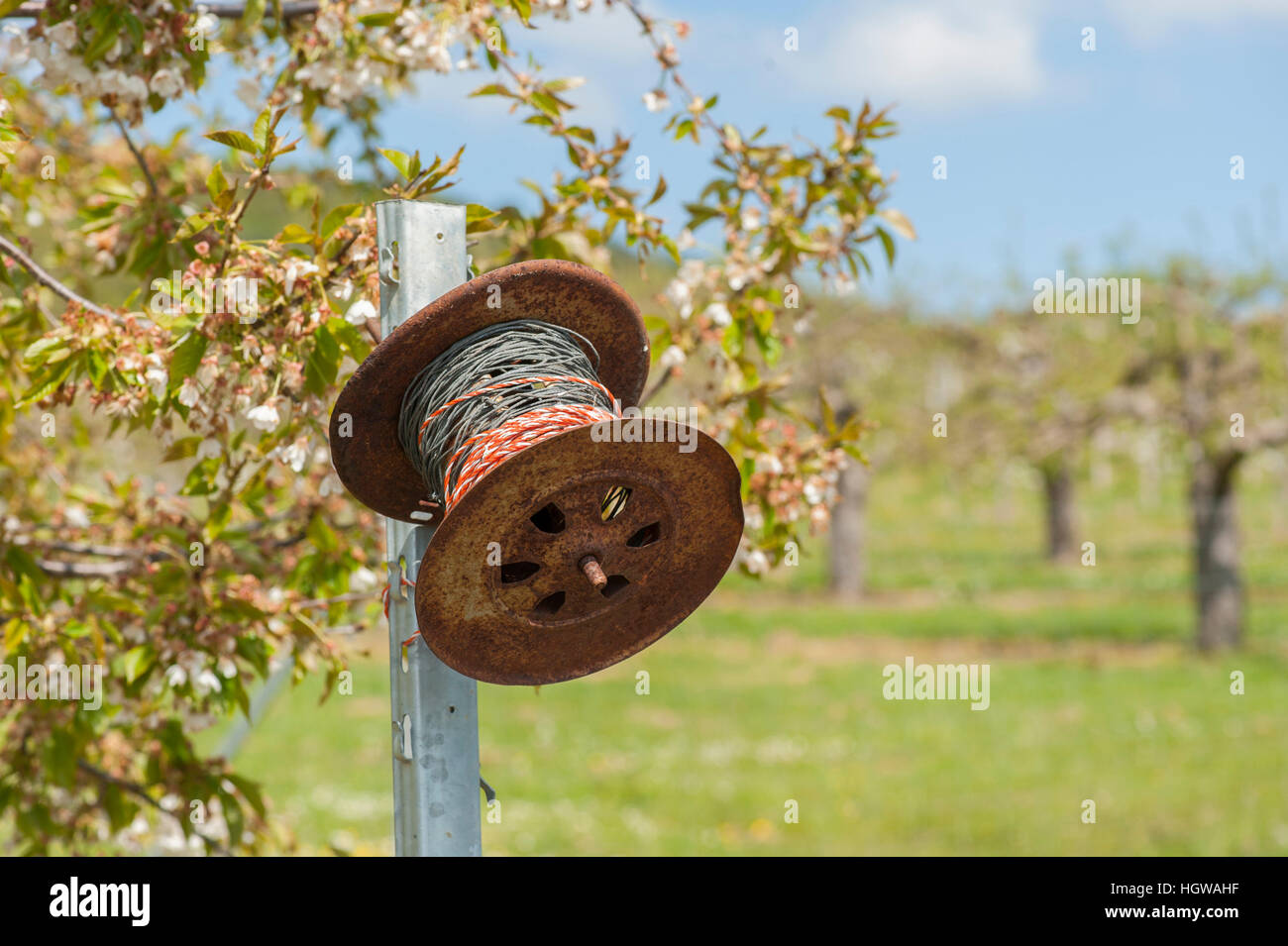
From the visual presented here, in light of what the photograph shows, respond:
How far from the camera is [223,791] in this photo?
13.5 feet

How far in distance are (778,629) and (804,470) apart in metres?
20.9

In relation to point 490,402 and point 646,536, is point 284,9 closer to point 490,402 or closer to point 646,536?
point 490,402

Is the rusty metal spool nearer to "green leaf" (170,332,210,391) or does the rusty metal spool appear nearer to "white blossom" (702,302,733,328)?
"green leaf" (170,332,210,391)

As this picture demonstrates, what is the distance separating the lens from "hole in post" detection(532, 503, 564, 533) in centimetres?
228

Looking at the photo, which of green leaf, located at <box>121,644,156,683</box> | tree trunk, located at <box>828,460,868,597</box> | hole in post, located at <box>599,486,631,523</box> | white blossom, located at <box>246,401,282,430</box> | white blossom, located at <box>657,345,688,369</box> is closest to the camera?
hole in post, located at <box>599,486,631,523</box>

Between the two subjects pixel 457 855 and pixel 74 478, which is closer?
pixel 457 855

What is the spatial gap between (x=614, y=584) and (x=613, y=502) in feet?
0.57

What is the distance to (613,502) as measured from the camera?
239 centimetres

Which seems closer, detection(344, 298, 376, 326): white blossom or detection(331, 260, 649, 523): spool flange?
detection(331, 260, 649, 523): spool flange

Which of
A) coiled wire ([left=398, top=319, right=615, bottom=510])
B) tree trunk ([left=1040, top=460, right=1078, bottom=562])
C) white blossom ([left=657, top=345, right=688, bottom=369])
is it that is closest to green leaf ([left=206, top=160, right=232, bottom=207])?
coiled wire ([left=398, top=319, right=615, bottom=510])

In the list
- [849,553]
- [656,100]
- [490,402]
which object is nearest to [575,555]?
[490,402]

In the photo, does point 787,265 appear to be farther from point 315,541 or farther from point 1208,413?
point 1208,413
